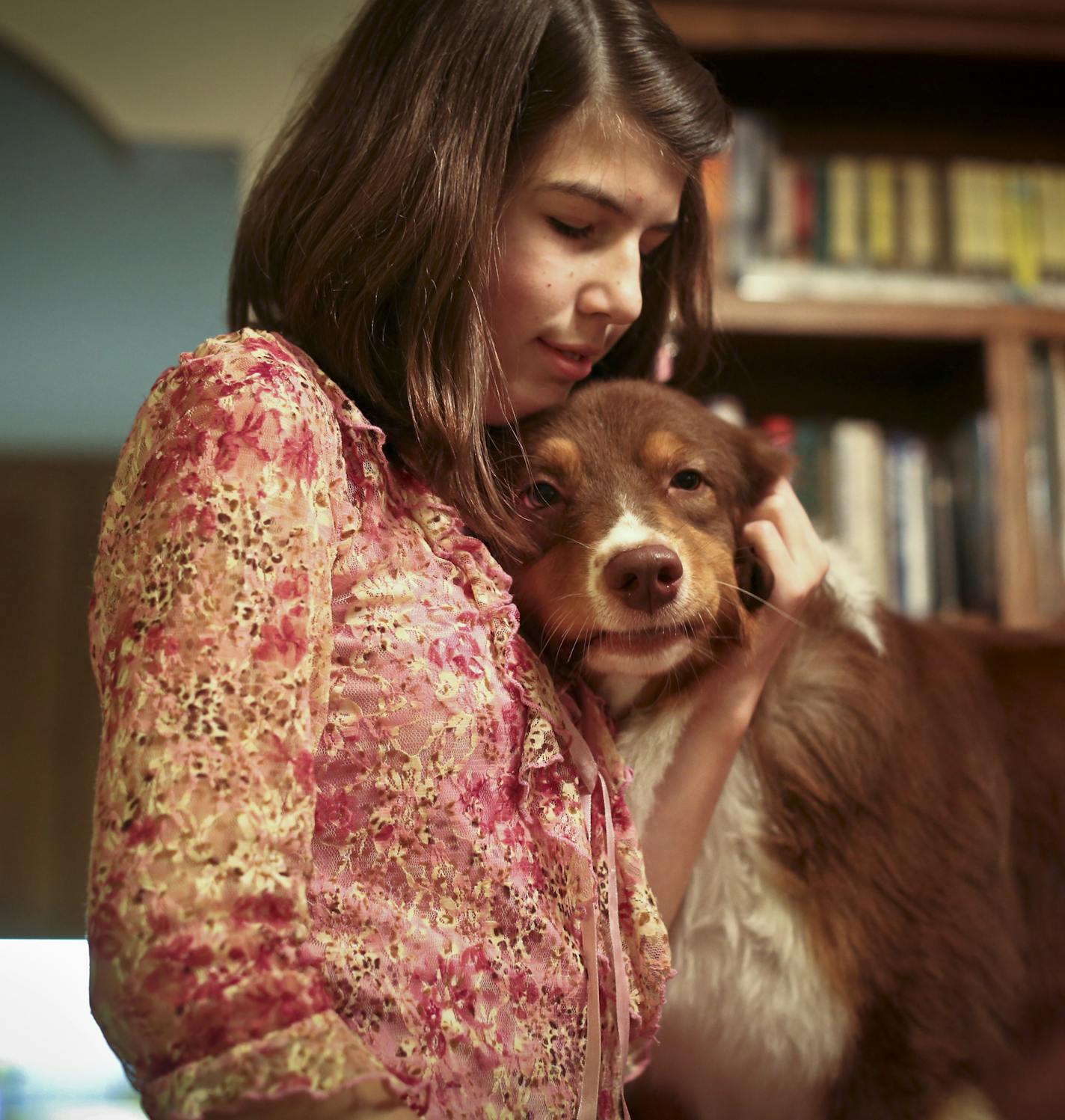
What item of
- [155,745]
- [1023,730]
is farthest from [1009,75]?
[155,745]

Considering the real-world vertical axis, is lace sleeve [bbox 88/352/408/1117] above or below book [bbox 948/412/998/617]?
above

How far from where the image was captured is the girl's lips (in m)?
1.19

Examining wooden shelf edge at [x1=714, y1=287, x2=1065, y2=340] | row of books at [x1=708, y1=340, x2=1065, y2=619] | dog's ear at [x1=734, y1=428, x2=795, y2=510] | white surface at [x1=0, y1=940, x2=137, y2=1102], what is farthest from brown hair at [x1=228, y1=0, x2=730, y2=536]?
white surface at [x1=0, y1=940, x2=137, y2=1102]

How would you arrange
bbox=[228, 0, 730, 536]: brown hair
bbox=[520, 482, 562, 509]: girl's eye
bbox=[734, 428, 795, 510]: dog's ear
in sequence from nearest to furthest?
bbox=[228, 0, 730, 536]: brown hair → bbox=[520, 482, 562, 509]: girl's eye → bbox=[734, 428, 795, 510]: dog's ear

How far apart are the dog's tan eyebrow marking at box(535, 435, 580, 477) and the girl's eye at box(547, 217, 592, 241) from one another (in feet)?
0.77

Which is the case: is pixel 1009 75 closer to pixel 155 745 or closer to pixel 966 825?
pixel 966 825

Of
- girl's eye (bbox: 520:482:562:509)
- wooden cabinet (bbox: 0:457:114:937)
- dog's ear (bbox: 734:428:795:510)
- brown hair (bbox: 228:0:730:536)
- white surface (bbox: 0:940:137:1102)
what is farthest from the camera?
wooden cabinet (bbox: 0:457:114:937)

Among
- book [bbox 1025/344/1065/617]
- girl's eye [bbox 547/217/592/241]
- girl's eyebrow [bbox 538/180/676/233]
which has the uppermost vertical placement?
girl's eyebrow [bbox 538/180/676/233]

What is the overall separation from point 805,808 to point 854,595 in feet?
0.97

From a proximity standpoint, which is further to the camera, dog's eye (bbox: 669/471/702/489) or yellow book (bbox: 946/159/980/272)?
yellow book (bbox: 946/159/980/272)

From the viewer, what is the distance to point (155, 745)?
69cm

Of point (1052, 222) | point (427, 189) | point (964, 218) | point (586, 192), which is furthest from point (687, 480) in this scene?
point (1052, 222)

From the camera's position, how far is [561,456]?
125 centimetres

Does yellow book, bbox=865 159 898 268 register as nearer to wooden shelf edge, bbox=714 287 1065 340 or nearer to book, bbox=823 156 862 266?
book, bbox=823 156 862 266
